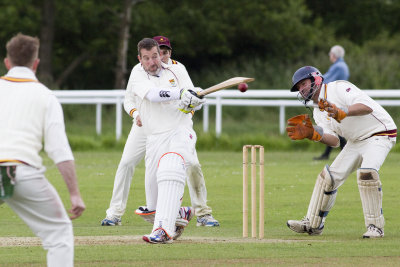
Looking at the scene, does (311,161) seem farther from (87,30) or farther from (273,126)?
(87,30)

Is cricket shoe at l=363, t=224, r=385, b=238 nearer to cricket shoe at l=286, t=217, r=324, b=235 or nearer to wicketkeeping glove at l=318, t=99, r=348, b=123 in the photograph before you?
cricket shoe at l=286, t=217, r=324, b=235

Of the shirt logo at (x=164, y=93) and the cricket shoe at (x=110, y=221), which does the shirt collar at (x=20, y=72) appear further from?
the cricket shoe at (x=110, y=221)

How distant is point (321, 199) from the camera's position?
30.7 ft

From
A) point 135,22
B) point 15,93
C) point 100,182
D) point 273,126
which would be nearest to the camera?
point 15,93

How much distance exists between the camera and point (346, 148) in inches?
369

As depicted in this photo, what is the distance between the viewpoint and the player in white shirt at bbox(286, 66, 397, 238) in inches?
351

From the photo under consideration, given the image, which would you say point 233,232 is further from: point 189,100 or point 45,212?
point 45,212

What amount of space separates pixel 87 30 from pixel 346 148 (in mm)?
26601

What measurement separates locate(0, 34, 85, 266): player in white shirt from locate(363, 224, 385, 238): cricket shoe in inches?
156

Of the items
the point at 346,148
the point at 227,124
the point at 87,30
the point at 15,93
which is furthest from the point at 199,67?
the point at 15,93

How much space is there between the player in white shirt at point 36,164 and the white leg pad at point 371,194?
386 centimetres

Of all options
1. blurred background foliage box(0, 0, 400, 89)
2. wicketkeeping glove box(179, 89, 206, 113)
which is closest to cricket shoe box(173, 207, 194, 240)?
wicketkeeping glove box(179, 89, 206, 113)

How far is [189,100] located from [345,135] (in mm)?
1702

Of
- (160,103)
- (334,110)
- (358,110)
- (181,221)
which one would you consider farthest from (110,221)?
(358,110)
